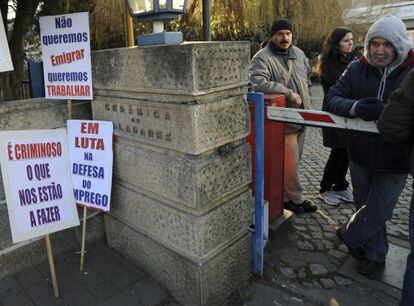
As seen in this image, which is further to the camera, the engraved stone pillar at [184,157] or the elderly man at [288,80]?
the elderly man at [288,80]

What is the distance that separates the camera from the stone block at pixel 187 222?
249 cm

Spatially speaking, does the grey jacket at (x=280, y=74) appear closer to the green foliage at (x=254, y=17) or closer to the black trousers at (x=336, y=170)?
the black trousers at (x=336, y=170)

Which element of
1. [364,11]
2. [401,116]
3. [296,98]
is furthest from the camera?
[364,11]

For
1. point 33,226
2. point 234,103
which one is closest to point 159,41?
point 234,103

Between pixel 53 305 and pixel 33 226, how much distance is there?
59 centimetres

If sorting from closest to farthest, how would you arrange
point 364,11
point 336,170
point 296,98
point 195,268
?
point 195,268 < point 296,98 < point 336,170 < point 364,11

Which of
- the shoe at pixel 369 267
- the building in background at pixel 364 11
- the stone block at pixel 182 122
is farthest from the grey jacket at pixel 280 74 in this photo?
the building in background at pixel 364 11

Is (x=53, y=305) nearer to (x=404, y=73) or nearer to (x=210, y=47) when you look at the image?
(x=210, y=47)

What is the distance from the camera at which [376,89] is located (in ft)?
8.76

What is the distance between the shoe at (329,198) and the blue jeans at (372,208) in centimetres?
108

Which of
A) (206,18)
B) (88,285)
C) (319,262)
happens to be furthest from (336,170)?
(88,285)

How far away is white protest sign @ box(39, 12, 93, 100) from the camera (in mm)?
2842

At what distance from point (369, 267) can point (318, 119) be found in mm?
1227

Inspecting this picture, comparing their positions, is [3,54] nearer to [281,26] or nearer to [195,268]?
[195,268]
